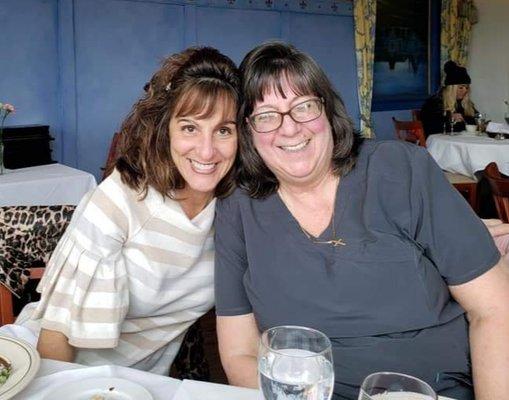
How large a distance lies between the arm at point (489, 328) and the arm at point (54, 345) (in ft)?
3.27

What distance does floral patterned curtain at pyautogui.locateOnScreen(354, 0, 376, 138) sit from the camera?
26.2 feet

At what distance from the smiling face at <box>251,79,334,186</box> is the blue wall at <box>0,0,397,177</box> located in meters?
4.64

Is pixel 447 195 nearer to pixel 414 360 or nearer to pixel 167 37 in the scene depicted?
pixel 414 360

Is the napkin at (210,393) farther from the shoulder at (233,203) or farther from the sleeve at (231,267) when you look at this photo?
the shoulder at (233,203)

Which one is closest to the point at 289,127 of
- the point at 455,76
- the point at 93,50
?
the point at 93,50

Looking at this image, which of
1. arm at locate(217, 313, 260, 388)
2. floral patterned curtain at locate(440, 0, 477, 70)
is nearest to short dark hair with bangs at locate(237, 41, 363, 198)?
arm at locate(217, 313, 260, 388)

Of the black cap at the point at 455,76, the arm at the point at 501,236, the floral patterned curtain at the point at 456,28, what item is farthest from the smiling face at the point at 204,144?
the floral patterned curtain at the point at 456,28

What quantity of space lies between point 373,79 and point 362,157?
23.5ft

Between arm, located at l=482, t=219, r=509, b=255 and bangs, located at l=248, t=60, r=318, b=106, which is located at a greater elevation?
bangs, located at l=248, t=60, r=318, b=106

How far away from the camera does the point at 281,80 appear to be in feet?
4.92

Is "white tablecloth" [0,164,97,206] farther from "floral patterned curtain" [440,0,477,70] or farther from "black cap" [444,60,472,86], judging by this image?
"floral patterned curtain" [440,0,477,70]

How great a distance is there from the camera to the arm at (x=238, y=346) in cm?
143

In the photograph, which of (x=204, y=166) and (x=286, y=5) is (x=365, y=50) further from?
(x=204, y=166)

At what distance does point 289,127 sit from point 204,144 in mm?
243
